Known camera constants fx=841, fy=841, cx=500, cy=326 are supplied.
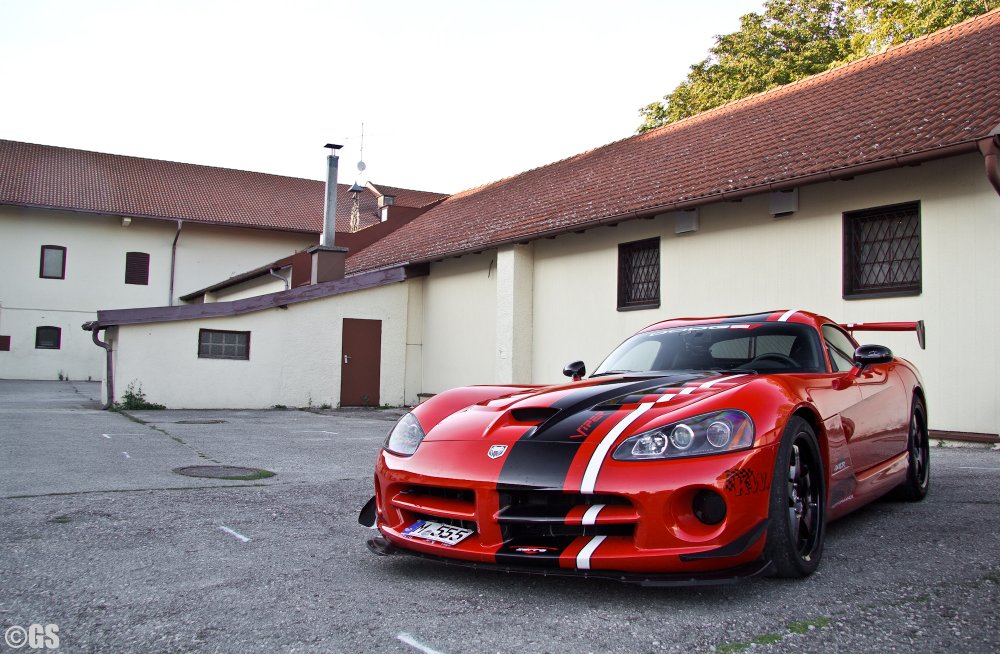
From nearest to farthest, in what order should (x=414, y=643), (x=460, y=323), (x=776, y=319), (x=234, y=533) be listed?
1. (x=414, y=643)
2. (x=234, y=533)
3. (x=776, y=319)
4. (x=460, y=323)

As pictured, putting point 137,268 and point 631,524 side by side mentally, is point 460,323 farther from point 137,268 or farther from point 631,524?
point 137,268

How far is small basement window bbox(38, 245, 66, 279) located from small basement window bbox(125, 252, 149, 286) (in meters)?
2.42

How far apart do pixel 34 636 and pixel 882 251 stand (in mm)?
10190

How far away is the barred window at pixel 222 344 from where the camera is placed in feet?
58.4

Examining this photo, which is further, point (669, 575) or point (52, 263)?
point (52, 263)

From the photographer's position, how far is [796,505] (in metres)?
3.55

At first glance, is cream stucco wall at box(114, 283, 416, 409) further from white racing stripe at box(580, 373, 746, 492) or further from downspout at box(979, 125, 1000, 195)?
white racing stripe at box(580, 373, 746, 492)

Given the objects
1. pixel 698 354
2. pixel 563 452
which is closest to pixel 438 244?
pixel 698 354

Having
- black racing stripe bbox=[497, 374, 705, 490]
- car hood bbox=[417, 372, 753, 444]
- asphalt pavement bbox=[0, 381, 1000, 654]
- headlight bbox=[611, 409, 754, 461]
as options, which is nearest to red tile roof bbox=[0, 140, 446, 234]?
asphalt pavement bbox=[0, 381, 1000, 654]

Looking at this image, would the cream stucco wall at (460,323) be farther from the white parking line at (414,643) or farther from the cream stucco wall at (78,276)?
the cream stucco wall at (78,276)

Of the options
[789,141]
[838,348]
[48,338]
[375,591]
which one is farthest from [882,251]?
[48,338]

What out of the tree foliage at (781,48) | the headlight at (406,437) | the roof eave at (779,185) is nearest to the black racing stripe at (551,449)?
the headlight at (406,437)

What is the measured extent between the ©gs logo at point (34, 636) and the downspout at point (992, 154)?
30.5ft

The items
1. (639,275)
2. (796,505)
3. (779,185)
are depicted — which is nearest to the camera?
(796,505)
